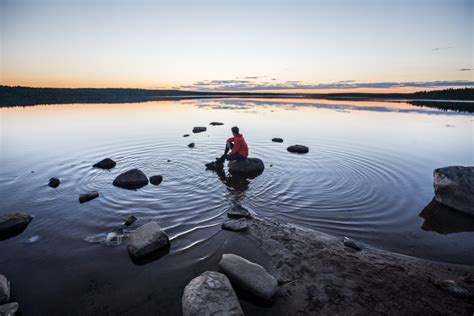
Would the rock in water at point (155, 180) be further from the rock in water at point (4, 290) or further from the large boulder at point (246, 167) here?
the rock in water at point (4, 290)

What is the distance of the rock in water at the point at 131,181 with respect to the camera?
12844 millimetres

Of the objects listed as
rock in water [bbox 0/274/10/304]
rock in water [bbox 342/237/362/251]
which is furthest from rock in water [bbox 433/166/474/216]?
rock in water [bbox 0/274/10/304]

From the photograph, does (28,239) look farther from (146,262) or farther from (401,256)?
(401,256)

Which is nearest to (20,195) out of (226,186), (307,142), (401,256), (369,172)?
(226,186)

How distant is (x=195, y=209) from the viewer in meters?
10.4

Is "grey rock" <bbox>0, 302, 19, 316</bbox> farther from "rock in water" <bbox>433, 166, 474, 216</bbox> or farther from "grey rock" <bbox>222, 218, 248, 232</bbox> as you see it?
"rock in water" <bbox>433, 166, 474, 216</bbox>

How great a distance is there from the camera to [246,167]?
50.7 ft

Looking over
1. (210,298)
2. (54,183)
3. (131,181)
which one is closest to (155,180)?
(131,181)

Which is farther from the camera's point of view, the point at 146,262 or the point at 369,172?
the point at 369,172

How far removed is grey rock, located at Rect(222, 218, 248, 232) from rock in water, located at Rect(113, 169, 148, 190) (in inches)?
237

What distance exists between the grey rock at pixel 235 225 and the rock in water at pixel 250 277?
2094 mm

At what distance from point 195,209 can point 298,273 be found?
511 cm

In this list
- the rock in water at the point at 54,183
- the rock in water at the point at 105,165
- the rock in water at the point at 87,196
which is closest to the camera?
the rock in water at the point at 87,196

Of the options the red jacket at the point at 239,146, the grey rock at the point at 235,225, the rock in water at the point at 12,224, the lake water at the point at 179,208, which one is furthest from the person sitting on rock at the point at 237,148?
the rock in water at the point at 12,224
